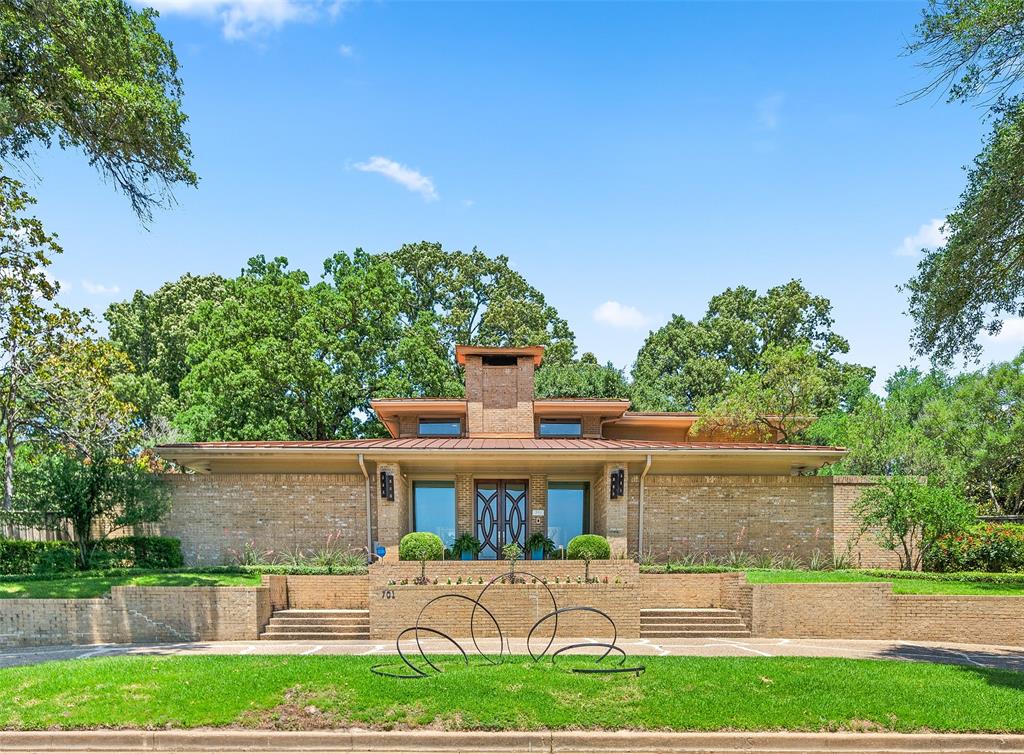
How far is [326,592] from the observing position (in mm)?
15320

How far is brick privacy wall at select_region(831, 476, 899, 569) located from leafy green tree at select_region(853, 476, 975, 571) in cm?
84

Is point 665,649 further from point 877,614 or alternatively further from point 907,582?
point 907,582

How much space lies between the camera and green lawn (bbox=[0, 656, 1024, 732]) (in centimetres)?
773

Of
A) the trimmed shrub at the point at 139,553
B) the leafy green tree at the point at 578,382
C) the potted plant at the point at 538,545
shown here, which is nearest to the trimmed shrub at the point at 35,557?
the trimmed shrub at the point at 139,553

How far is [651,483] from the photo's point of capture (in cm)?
1916

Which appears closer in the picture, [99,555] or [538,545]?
[99,555]

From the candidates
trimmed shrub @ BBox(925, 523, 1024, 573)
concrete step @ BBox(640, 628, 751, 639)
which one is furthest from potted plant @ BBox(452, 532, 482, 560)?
trimmed shrub @ BBox(925, 523, 1024, 573)

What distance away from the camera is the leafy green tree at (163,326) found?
122 feet

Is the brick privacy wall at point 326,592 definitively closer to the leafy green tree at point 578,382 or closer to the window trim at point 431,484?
the window trim at point 431,484

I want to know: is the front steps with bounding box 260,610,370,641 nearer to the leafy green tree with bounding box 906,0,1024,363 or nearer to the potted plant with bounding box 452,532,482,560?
the potted plant with bounding box 452,532,482,560

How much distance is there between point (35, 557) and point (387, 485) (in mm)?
8419

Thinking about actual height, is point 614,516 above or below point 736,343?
below

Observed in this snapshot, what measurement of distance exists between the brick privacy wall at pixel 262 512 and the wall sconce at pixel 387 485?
1.55 m

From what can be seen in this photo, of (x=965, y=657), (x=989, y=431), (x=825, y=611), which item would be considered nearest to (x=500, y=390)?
(x=825, y=611)
